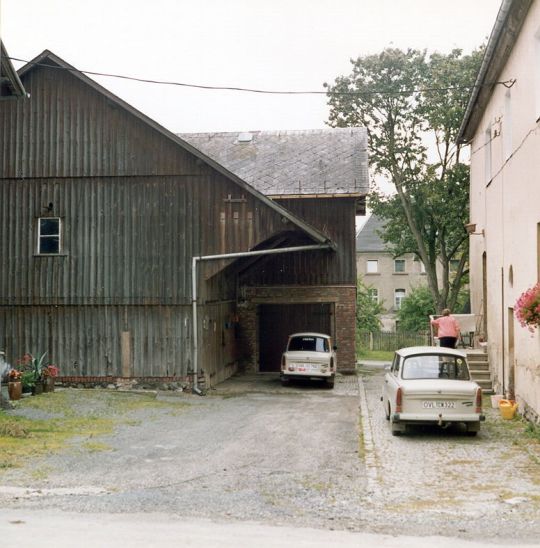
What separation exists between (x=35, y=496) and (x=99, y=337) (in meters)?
12.2

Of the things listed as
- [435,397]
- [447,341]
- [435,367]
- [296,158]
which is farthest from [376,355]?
[435,397]

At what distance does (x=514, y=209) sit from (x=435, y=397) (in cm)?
A: 569

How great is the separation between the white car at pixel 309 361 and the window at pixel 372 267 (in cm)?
3771

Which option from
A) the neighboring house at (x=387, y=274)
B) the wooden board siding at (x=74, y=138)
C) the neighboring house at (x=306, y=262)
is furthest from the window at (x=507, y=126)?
the neighboring house at (x=387, y=274)

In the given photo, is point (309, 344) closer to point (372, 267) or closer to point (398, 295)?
point (398, 295)

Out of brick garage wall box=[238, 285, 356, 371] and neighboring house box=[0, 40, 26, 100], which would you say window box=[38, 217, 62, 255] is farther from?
brick garage wall box=[238, 285, 356, 371]

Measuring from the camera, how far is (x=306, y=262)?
26938 millimetres

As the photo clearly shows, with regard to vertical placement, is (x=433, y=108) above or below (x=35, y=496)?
above

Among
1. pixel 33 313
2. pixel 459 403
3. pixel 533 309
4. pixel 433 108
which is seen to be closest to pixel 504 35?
pixel 533 309

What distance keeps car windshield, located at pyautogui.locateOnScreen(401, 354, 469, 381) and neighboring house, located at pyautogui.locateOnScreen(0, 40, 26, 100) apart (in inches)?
433

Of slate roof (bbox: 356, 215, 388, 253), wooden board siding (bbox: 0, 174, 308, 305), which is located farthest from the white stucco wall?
slate roof (bbox: 356, 215, 388, 253)

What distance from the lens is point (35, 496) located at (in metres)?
9.29

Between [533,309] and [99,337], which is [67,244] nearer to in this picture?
[99,337]

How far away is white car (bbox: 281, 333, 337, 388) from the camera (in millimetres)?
22484
